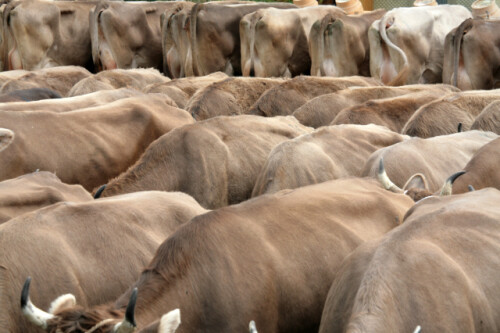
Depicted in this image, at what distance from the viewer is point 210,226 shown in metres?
4.41

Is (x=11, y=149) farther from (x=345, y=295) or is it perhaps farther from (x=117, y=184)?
(x=345, y=295)

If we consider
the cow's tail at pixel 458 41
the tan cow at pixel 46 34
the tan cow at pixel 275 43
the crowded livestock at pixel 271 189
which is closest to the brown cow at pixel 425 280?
the crowded livestock at pixel 271 189

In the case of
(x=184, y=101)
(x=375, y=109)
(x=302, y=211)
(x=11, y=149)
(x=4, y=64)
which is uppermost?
(x=302, y=211)

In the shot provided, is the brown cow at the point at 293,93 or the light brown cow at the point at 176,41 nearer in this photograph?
the brown cow at the point at 293,93

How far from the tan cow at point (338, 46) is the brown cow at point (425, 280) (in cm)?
914

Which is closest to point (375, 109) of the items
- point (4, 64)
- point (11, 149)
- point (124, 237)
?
point (11, 149)

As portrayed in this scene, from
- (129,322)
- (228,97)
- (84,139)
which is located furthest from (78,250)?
(228,97)

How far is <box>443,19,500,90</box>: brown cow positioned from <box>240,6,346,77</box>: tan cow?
260 centimetres

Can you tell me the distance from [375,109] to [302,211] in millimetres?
4052

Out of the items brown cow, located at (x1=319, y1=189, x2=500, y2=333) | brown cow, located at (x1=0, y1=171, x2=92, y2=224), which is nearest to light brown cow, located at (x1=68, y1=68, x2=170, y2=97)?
brown cow, located at (x1=0, y1=171, x2=92, y2=224)

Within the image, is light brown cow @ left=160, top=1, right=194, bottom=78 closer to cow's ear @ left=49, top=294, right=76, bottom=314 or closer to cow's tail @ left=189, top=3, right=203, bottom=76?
cow's tail @ left=189, top=3, right=203, bottom=76

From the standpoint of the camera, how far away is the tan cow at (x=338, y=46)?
13.3 m

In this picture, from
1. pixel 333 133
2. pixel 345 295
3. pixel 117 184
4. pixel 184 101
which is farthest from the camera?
pixel 184 101

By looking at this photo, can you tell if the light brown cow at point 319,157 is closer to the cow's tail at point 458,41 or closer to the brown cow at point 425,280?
the brown cow at point 425,280
